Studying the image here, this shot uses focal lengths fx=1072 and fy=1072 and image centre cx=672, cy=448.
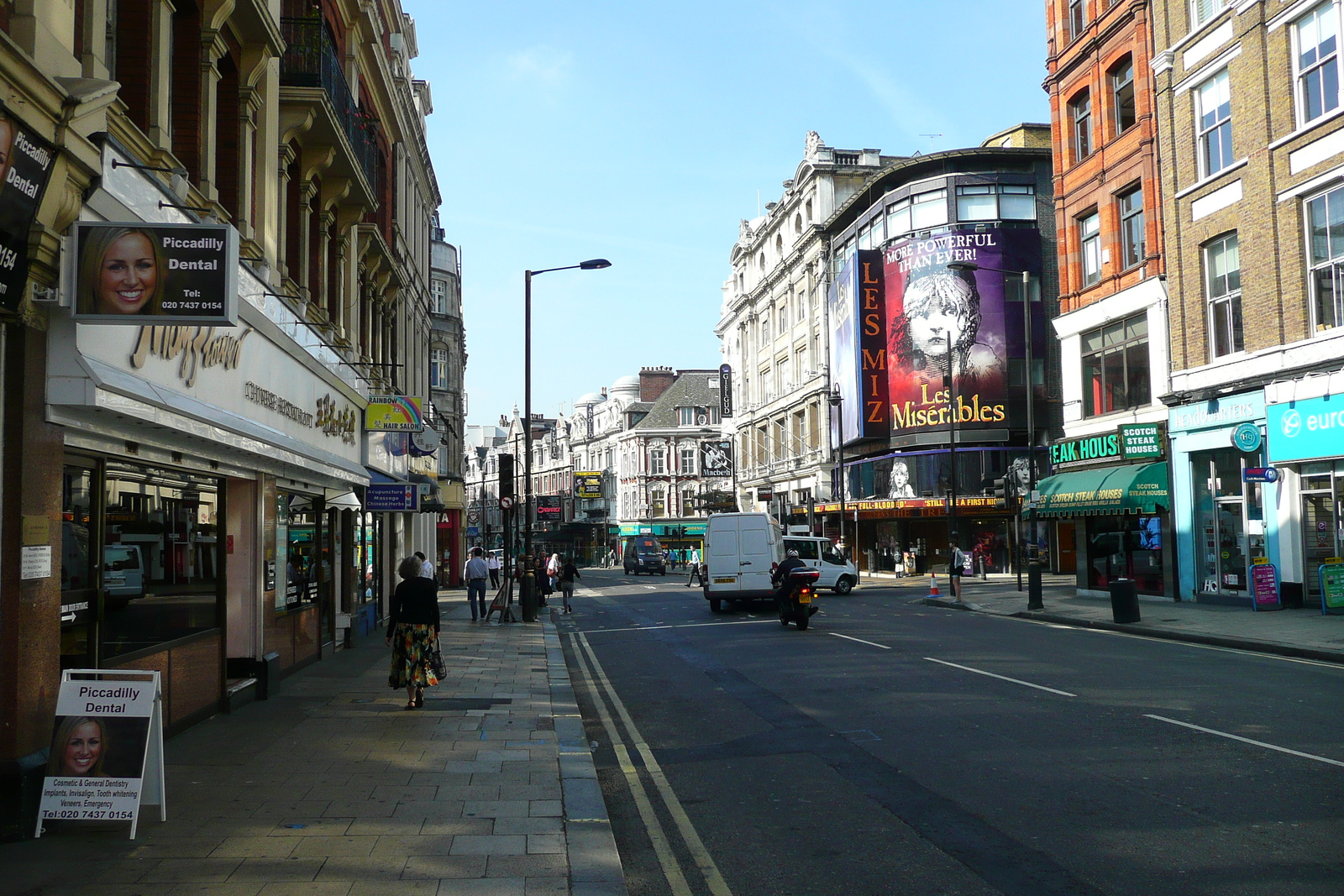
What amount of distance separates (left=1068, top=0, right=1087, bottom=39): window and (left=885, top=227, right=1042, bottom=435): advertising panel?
56.5ft

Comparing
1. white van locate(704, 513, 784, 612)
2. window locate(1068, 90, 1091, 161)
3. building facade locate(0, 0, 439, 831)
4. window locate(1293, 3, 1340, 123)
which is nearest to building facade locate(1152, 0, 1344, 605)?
window locate(1293, 3, 1340, 123)

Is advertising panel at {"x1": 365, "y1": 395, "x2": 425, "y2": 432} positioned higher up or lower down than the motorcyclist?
higher up

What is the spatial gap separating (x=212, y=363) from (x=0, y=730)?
16.6 ft

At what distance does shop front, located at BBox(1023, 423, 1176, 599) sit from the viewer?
26531 millimetres

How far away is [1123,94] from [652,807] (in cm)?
2768

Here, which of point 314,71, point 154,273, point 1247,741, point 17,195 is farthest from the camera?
point 314,71

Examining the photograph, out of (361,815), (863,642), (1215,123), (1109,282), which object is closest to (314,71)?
(361,815)

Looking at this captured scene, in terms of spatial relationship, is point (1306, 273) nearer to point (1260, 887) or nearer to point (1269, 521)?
point (1269, 521)

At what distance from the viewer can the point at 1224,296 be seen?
79.6 ft

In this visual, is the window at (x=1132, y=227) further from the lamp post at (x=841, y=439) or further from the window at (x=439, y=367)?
the window at (x=439, y=367)

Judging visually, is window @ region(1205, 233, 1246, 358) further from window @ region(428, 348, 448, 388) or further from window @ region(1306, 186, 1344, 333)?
window @ region(428, 348, 448, 388)

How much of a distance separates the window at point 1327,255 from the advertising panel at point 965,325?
27282 mm

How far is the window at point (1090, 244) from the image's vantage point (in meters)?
30.5

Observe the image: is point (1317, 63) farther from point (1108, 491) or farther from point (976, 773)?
point (976, 773)
